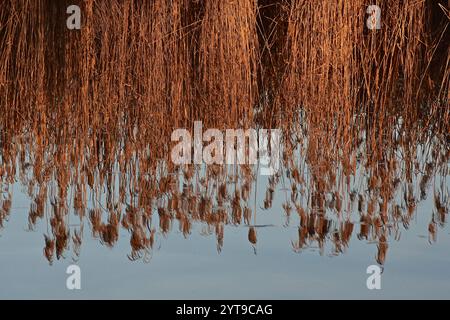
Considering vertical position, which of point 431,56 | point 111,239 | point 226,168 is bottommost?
point 111,239

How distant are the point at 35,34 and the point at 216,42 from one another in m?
1.01

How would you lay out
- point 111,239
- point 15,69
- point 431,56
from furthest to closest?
point 15,69, point 431,56, point 111,239

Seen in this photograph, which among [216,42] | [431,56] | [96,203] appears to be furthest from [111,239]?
[431,56]

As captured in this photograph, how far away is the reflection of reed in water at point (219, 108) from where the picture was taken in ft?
16.9

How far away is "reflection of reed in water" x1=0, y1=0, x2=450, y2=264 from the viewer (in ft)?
16.9

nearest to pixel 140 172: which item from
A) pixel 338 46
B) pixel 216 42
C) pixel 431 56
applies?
pixel 216 42

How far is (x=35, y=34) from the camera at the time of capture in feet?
17.9

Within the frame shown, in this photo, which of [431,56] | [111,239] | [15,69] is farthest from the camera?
[15,69]

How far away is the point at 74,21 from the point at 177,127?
2.49ft

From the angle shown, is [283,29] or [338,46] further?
[283,29]

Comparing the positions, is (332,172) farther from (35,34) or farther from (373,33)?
(35,34)

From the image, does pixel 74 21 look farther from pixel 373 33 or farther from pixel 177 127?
pixel 373 33

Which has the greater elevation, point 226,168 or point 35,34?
point 35,34

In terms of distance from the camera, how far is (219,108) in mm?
5219
